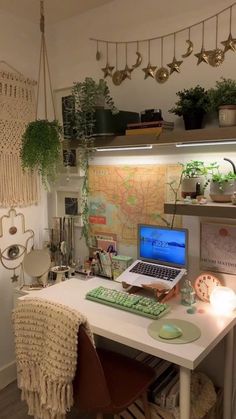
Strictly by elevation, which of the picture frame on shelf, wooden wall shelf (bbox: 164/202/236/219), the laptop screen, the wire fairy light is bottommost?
the laptop screen

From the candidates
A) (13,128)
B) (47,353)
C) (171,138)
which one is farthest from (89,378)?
(13,128)

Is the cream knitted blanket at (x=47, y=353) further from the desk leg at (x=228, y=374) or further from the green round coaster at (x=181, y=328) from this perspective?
the desk leg at (x=228, y=374)

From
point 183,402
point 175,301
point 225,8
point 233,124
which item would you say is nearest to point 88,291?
point 175,301

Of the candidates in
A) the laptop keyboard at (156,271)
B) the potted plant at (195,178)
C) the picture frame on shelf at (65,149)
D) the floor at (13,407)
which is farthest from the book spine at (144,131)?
the floor at (13,407)

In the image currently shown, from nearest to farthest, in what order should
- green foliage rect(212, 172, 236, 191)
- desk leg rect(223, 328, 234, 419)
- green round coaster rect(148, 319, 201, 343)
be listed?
green round coaster rect(148, 319, 201, 343) → green foliage rect(212, 172, 236, 191) → desk leg rect(223, 328, 234, 419)

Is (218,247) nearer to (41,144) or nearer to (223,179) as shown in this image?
(223,179)

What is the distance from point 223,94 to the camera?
1.75 meters

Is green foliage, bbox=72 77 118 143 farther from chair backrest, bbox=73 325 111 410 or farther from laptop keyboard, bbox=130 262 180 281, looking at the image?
chair backrest, bbox=73 325 111 410

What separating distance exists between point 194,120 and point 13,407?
2.08 meters

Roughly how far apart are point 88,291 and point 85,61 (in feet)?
5.12

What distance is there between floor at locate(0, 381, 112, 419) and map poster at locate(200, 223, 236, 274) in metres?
1.17

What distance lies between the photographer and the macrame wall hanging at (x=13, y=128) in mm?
2400

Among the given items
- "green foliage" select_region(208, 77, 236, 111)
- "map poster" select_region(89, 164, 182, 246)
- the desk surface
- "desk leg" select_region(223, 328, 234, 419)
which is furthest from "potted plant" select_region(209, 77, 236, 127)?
"desk leg" select_region(223, 328, 234, 419)

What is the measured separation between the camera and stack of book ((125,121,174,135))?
6.26 ft
